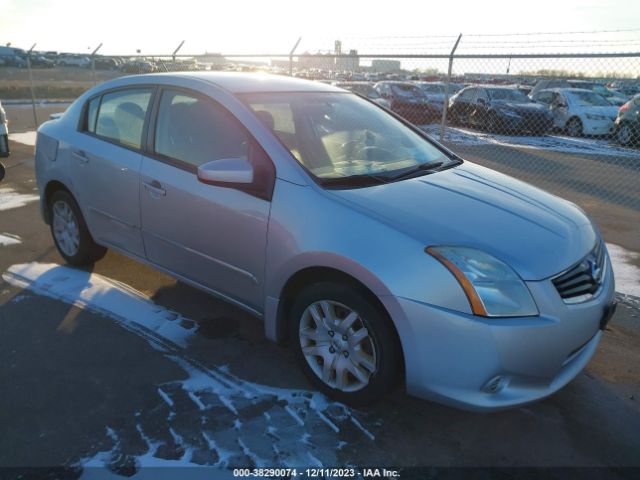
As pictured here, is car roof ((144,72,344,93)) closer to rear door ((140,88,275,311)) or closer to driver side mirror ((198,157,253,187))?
rear door ((140,88,275,311))

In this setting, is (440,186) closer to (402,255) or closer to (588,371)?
(402,255)

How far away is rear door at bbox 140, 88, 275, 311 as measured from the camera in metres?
2.91

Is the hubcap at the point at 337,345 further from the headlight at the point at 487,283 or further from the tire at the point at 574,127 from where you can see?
the tire at the point at 574,127

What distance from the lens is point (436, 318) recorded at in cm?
227

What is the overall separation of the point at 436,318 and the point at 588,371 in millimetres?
1557

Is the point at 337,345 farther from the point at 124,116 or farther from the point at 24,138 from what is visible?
the point at 24,138

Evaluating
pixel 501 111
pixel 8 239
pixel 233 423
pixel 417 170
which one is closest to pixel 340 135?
pixel 417 170

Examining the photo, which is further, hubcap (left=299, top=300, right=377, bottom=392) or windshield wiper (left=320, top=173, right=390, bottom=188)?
windshield wiper (left=320, top=173, right=390, bottom=188)

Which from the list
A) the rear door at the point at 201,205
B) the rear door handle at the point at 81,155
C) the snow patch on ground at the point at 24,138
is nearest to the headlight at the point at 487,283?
the rear door at the point at 201,205

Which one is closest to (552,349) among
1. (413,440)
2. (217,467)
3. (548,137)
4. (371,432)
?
(413,440)

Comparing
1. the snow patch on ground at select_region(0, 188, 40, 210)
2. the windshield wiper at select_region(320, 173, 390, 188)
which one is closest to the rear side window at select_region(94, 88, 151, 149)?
the windshield wiper at select_region(320, 173, 390, 188)

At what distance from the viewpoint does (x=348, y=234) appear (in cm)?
249

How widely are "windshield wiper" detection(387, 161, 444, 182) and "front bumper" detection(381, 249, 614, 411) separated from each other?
36.8 inches

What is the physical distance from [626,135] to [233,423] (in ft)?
46.4
